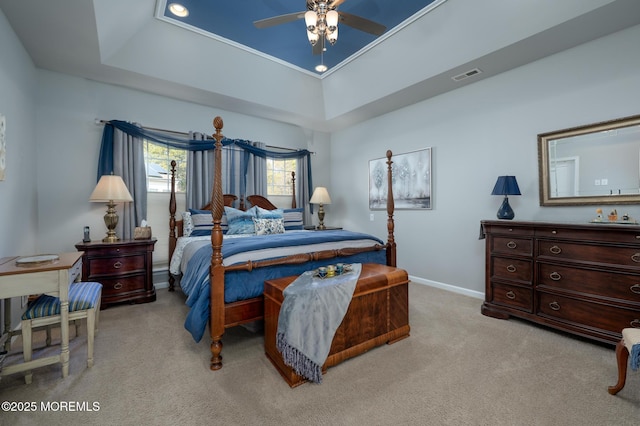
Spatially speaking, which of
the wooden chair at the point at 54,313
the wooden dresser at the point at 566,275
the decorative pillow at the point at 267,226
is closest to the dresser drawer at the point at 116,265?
the wooden chair at the point at 54,313

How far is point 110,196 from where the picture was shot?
3.32 metres

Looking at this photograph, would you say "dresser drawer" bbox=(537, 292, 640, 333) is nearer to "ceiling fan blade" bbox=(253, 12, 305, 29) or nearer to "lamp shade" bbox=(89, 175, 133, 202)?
"ceiling fan blade" bbox=(253, 12, 305, 29)

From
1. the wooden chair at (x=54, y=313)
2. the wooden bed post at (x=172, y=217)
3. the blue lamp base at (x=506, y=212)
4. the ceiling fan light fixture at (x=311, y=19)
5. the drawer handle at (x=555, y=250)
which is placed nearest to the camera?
the wooden chair at (x=54, y=313)

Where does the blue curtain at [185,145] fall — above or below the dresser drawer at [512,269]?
above

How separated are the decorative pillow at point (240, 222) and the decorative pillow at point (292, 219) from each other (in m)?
0.57

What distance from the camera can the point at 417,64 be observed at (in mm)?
3551

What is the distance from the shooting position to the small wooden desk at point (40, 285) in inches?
70.4

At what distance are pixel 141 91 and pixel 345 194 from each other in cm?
378

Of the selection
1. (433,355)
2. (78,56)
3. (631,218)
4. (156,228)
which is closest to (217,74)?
(78,56)

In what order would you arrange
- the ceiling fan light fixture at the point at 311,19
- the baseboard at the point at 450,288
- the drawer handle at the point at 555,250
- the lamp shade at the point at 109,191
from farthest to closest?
the baseboard at the point at 450,288, the lamp shade at the point at 109,191, the drawer handle at the point at 555,250, the ceiling fan light fixture at the point at 311,19

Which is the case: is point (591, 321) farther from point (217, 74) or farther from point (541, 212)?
point (217, 74)

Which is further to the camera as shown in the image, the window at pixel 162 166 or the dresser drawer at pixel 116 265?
the window at pixel 162 166

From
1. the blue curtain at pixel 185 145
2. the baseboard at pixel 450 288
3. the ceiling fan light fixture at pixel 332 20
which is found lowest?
the baseboard at pixel 450 288

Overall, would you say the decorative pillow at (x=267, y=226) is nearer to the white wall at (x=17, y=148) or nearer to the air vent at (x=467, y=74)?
the white wall at (x=17, y=148)
